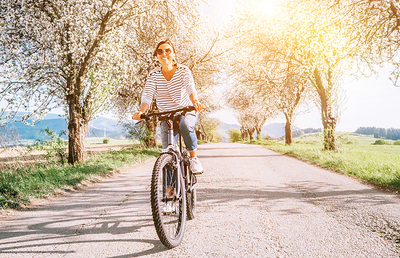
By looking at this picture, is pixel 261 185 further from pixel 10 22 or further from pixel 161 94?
pixel 10 22

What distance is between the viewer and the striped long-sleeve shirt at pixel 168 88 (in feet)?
12.6

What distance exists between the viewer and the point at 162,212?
2.97 metres

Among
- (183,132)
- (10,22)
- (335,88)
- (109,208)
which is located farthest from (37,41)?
(335,88)

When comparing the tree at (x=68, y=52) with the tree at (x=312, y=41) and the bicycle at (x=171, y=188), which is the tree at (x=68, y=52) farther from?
the bicycle at (x=171, y=188)

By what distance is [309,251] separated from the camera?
302 centimetres

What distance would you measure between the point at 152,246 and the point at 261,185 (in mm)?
4031

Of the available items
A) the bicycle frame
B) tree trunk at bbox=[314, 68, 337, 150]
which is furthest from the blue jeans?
tree trunk at bbox=[314, 68, 337, 150]

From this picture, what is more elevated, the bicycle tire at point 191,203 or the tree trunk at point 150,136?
the tree trunk at point 150,136

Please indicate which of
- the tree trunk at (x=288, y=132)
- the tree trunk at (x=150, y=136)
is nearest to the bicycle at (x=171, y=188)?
the tree trunk at (x=150, y=136)

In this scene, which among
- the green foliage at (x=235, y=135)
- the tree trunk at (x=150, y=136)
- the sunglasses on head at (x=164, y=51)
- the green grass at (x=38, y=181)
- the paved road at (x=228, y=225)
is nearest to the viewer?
the paved road at (x=228, y=225)

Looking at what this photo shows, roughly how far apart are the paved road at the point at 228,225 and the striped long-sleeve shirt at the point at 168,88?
174 cm

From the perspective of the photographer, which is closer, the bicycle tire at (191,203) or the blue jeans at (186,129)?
the blue jeans at (186,129)

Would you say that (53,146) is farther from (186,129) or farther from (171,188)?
(171,188)

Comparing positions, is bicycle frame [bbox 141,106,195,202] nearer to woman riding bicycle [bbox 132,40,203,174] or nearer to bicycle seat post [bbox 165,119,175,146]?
bicycle seat post [bbox 165,119,175,146]
